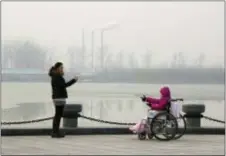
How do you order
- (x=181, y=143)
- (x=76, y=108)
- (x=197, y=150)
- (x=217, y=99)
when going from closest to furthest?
(x=197, y=150)
(x=181, y=143)
(x=76, y=108)
(x=217, y=99)

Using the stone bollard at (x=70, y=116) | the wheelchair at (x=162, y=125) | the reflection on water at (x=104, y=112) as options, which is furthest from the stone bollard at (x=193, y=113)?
the reflection on water at (x=104, y=112)

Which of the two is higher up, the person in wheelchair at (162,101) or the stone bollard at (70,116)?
the person in wheelchair at (162,101)

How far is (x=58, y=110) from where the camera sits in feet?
38.0

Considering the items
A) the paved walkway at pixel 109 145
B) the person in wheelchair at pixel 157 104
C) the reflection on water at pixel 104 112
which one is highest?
the person in wheelchair at pixel 157 104

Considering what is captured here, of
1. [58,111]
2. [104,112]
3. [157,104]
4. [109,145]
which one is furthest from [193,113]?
[104,112]

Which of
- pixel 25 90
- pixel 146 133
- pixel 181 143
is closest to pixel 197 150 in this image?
pixel 181 143

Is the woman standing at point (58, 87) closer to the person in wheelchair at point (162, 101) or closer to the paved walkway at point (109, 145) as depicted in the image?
the paved walkway at point (109, 145)

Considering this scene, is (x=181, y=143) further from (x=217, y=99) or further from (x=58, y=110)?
(x=217, y=99)

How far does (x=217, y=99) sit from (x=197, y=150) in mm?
20346

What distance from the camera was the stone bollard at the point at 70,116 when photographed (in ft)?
42.0

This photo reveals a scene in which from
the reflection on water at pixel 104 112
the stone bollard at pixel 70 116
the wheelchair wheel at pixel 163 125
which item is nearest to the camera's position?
the wheelchair wheel at pixel 163 125

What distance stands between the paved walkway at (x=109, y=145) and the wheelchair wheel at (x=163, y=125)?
0.18 m

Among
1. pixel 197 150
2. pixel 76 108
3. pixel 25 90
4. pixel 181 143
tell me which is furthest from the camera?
pixel 25 90

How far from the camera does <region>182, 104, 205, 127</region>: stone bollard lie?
44.3 feet
